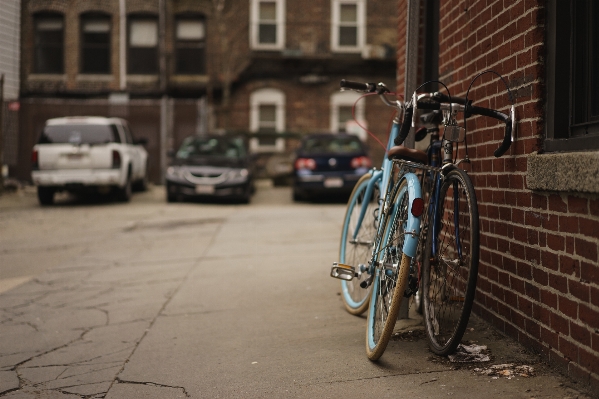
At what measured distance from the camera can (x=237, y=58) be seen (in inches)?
1064

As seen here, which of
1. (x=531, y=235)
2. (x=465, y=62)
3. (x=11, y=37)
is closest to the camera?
(x=531, y=235)

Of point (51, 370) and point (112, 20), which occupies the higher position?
point (112, 20)

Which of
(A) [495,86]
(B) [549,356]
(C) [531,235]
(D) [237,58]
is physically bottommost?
(B) [549,356]

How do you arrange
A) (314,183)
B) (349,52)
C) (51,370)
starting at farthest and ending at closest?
1. (349,52)
2. (314,183)
3. (51,370)

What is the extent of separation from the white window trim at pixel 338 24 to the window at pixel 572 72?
78.9ft

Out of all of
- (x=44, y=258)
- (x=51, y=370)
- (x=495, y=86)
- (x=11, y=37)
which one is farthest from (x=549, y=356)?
(x=11, y=37)

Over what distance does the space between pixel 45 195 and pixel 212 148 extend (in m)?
3.97

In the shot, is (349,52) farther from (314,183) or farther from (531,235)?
(531,235)

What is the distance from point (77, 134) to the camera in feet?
52.1

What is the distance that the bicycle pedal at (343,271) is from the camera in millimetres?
4504

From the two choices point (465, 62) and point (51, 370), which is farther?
point (465, 62)

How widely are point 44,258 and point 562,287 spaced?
21.8 feet

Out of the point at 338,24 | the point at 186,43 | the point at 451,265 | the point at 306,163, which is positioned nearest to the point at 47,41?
the point at 186,43

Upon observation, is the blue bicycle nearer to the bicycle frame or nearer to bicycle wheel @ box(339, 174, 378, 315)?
the bicycle frame
